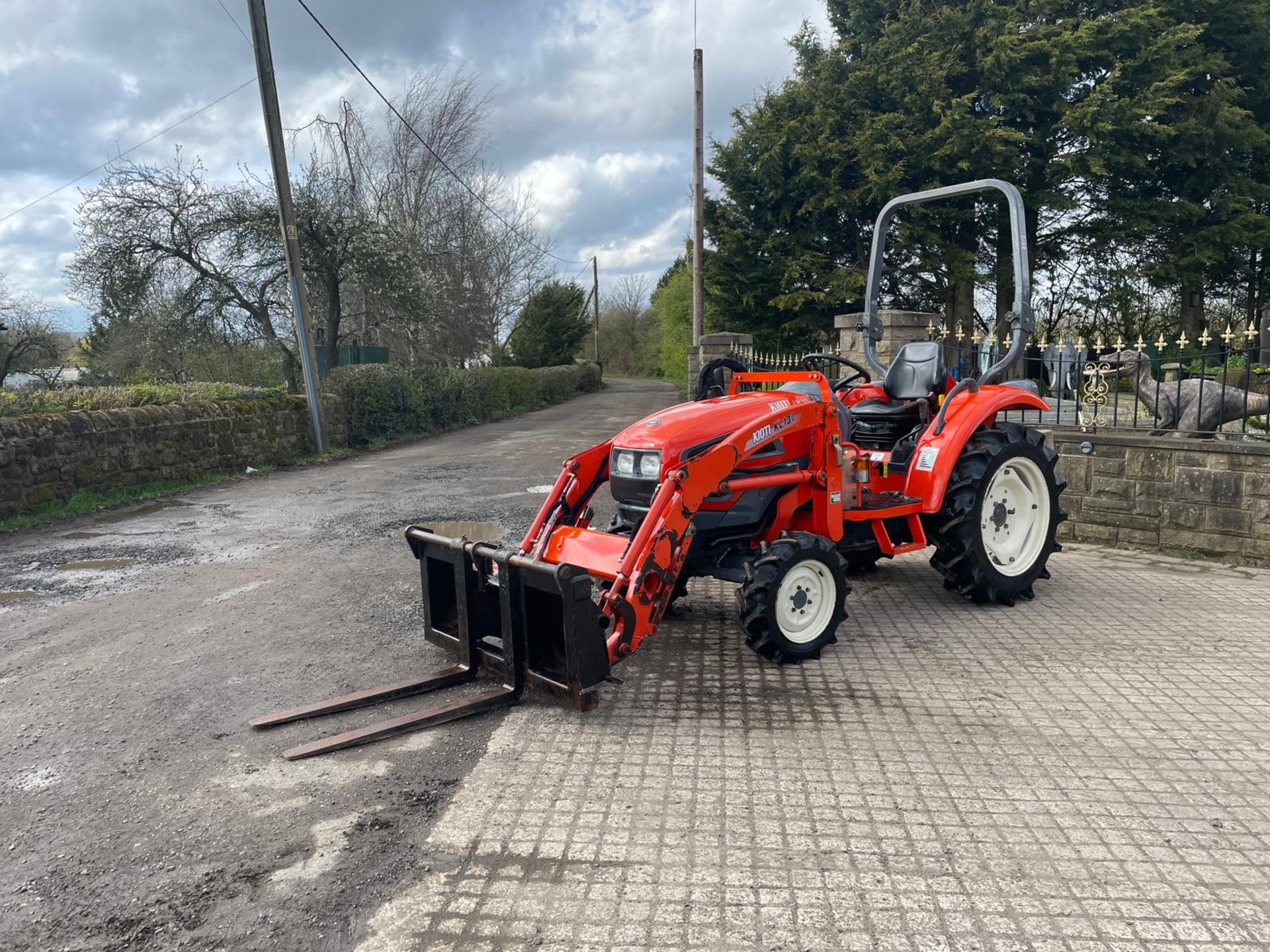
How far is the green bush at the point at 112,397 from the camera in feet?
31.3

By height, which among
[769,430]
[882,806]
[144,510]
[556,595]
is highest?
[769,430]

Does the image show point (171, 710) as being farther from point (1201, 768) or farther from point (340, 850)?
point (1201, 768)

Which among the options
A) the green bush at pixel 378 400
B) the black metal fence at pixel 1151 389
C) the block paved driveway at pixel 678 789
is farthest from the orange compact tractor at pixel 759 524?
the green bush at pixel 378 400

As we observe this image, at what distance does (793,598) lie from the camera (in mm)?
4445

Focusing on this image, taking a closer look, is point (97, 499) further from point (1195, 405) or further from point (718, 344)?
point (1195, 405)

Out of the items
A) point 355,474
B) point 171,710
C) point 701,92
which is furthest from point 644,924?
point 701,92

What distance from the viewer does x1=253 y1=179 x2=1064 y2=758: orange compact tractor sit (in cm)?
391

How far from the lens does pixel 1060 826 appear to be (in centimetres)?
299

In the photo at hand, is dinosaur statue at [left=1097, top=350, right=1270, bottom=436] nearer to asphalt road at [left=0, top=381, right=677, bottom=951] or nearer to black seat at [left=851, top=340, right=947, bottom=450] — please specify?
black seat at [left=851, top=340, right=947, bottom=450]

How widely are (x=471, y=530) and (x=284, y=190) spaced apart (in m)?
8.02

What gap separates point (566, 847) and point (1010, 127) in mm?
18846

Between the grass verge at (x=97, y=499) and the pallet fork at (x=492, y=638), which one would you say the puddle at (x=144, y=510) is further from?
the pallet fork at (x=492, y=638)

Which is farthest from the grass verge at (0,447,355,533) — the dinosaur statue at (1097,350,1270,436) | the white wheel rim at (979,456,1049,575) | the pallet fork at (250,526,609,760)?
the dinosaur statue at (1097,350,1270,436)

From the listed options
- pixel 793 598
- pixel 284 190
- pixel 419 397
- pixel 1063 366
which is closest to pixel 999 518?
pixel 793 598
